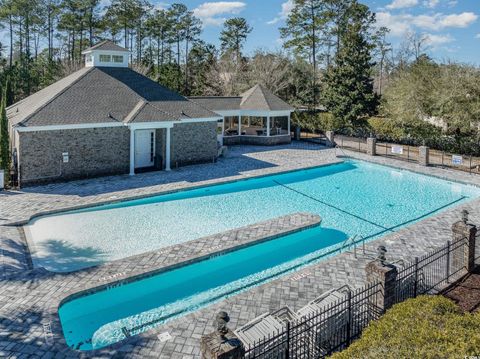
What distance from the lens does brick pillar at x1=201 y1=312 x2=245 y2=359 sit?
237 inches

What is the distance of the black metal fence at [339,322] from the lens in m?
7.13

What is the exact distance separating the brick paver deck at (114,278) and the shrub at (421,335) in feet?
10.7

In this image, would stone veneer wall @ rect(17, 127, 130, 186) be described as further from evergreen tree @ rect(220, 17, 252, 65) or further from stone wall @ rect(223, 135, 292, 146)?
evergreen tree @ rect(220, 17, 252, 65)

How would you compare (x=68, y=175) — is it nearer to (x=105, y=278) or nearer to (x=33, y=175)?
(x=33, y=175)

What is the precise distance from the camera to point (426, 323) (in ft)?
20.2

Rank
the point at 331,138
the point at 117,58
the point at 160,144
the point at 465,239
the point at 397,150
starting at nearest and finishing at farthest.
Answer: the point at 465,239 → the point at 160,144 → the point at 117,58 → the point at 397,150 → the point at 331,138

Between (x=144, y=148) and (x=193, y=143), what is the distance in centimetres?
317

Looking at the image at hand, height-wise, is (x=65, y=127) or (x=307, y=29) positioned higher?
(x=307, y=29)

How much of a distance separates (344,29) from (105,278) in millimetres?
43477

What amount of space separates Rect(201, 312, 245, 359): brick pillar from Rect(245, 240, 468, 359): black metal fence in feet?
1.45

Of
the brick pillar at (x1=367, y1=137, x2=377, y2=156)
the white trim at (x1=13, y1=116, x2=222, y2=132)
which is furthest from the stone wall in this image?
the white trim at (x1=13, y1=116, x2=222, y2=132)

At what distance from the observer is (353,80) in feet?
115

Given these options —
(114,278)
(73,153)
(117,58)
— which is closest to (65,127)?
(73,153)

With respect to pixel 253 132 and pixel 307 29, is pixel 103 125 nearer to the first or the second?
pixel 253 132
